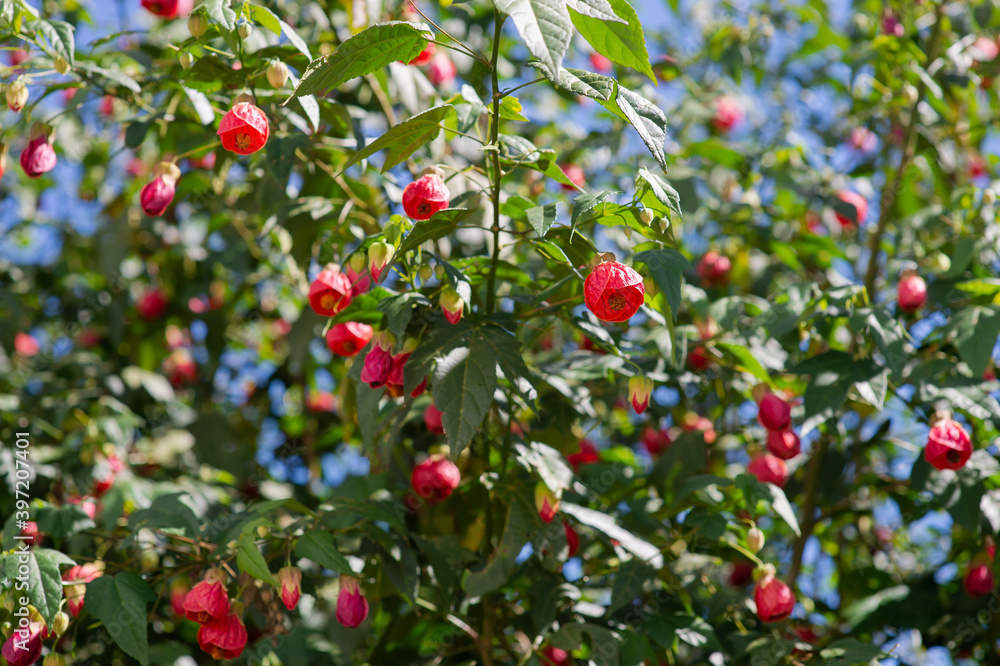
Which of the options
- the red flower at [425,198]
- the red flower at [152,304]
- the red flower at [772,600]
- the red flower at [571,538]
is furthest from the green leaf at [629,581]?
the red flower at [152,304]

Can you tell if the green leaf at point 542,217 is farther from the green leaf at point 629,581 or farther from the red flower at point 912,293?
the red flower at point 912,293

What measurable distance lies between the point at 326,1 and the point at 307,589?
170 cm

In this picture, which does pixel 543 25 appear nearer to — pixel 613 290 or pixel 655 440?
pixel 613 290

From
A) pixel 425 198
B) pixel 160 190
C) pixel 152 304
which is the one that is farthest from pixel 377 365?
pixel 152 304

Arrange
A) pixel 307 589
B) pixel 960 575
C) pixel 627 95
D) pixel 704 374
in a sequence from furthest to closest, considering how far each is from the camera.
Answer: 1. pixel 704 374
2. pixel 960 575
3. pixel 307 589
4. pixel 627 95

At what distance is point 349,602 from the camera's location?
1617mm

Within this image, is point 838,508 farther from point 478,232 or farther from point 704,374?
point 478,232

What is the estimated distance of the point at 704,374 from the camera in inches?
96.5

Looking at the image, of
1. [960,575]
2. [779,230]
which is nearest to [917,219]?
[779,230]

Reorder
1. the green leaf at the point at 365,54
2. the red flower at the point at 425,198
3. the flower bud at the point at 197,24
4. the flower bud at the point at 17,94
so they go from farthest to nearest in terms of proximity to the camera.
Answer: the flower bud at the point at 17,94
the flower bud at the point at 197,24
the red flower at the point at 425,198
the green leaf at the point at 365,54

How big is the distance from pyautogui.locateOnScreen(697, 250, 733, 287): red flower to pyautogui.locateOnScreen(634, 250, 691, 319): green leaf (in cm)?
118

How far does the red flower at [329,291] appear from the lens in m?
1.66

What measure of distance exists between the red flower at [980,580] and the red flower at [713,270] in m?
1.03

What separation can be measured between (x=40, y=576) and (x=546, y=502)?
93 centimetres
